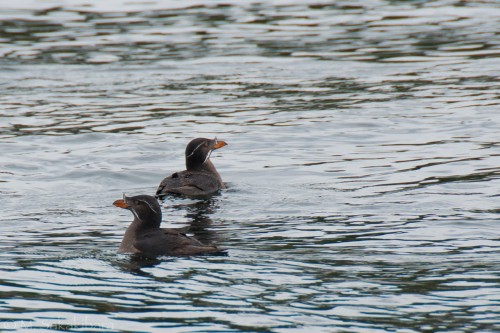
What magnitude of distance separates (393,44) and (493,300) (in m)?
20.7

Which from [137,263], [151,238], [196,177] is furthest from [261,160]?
[137,263]

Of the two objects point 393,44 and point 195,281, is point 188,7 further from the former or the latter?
point 195,281

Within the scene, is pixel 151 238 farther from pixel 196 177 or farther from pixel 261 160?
pixel 261 160

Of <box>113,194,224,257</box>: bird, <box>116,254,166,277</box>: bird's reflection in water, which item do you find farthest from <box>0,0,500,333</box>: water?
<box>113,194,224,257</box>: bird

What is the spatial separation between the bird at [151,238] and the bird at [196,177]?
9.44ft

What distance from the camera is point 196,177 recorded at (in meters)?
16.6

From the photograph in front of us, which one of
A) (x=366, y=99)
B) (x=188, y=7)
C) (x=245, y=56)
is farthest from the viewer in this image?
(x=188, y=7)

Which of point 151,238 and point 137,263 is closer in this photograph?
point 137,263

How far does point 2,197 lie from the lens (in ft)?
53.8

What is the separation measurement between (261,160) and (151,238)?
6.72 m

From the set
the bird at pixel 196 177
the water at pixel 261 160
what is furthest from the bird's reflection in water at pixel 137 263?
the bird at pixel 196 177

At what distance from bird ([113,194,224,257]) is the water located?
0.19 m

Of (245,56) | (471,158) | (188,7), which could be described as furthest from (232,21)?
(471,158)

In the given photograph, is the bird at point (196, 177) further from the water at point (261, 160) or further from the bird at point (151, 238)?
the bird at point (151, 238)
